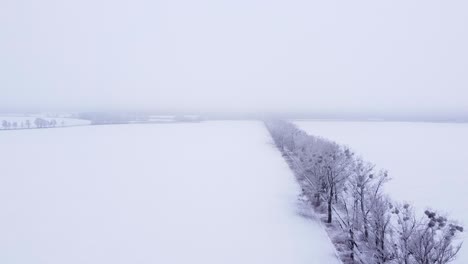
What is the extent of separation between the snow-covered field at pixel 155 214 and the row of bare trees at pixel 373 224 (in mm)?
1439

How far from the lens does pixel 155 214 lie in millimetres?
24922

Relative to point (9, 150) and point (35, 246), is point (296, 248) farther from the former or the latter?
point (9, 150)

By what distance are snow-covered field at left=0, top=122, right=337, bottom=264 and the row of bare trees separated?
1.44 metres

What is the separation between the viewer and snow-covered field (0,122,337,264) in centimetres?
1858

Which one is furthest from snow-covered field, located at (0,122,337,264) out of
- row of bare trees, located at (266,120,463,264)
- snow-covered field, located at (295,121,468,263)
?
snow-covered field, located at (295,121,468,263)

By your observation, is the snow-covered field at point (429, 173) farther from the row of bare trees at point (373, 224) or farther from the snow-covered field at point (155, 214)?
the snow-covered field at point (155, 214)

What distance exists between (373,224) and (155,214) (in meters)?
15.2

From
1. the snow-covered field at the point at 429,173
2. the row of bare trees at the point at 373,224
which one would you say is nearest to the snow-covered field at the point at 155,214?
the row of bare trees at the point at 373,224

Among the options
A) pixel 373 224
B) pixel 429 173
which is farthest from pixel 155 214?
pixel 429 173

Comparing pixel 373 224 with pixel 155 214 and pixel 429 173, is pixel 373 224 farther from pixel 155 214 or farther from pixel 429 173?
pixel 429 173

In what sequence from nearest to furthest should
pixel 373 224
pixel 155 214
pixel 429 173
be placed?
pixel 373 224
pixel 155 214
pixel 429 173

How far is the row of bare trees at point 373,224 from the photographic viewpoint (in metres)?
11.6

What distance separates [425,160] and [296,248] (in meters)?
32.2

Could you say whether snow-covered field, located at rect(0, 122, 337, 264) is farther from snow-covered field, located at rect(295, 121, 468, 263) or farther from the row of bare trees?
snow-covered field, located at rect(295, 121, 468, 263)
